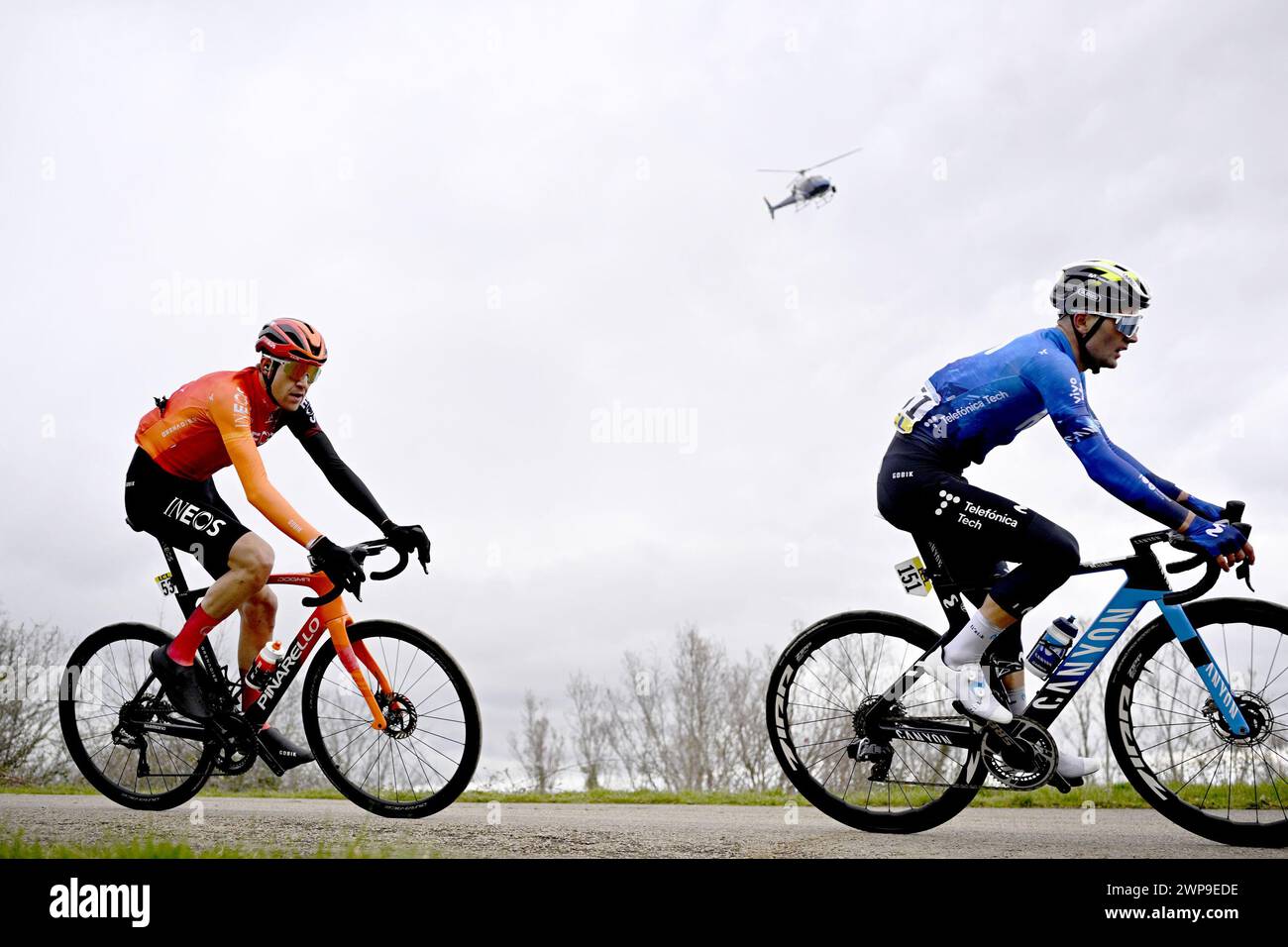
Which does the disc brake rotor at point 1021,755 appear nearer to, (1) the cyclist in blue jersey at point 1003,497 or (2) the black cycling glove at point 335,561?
(1) the cyclist in blue jersey at point 1003,497

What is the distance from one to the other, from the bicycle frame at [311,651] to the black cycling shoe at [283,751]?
0.38 ft

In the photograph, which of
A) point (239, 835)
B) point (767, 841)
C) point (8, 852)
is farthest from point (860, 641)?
point (8, 852)

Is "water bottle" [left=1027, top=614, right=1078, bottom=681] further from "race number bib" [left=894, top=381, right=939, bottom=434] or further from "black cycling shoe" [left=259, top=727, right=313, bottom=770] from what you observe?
"black cycling shoe" [left=259, top=727, right=313, bottom=770]

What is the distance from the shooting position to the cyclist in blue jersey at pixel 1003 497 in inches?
206

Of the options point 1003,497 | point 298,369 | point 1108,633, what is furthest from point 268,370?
point 1108,633

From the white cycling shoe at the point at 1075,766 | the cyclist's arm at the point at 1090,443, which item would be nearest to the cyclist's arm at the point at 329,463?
the cyclist's arm at the point at 1090,443

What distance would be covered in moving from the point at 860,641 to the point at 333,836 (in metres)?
3.11

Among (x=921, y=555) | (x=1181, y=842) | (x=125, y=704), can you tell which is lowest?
(x=1181, y=842)

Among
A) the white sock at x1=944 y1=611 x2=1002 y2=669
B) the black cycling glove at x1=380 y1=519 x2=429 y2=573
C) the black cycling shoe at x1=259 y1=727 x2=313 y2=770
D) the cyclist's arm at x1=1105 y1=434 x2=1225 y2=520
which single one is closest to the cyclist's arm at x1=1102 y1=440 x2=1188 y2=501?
the cyclist's arm at x1=1105 y1=434 x2=1225 y2=520

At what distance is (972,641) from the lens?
5461 millimetres

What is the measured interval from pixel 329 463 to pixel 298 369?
2.16 ft
